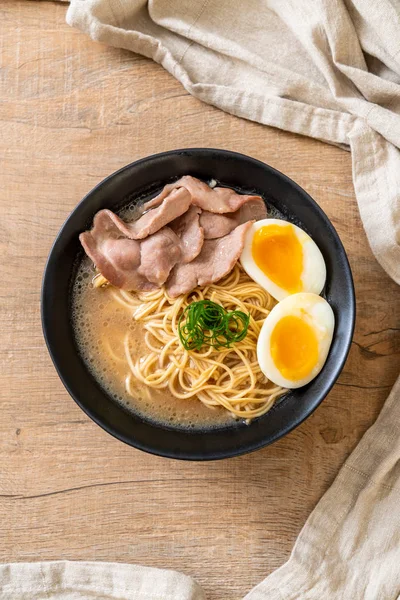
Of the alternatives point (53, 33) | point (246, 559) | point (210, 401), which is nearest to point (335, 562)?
point (246, 559)

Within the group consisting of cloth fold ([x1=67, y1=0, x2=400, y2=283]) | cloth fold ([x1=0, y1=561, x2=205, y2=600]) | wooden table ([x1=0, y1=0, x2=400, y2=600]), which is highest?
cloth fold ([x1=67, y1=0, x2=400, y2=283])

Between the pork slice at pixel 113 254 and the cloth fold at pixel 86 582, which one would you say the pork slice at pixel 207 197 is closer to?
the pork slice at pixel 113 254

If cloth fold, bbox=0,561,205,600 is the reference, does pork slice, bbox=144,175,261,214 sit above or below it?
above

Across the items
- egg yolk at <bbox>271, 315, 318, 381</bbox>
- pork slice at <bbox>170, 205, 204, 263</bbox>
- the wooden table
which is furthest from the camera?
the wooden table

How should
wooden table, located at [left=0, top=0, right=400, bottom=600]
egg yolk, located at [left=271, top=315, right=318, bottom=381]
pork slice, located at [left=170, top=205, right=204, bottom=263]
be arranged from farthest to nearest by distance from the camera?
wooden table, located at [left=0, top=0, right=400, bottom=600] → pork slice, located at [left=170, top=205, right=204, bottom=263] → egg yolk, located at [left=271, top=315, right=318, bottom=381]

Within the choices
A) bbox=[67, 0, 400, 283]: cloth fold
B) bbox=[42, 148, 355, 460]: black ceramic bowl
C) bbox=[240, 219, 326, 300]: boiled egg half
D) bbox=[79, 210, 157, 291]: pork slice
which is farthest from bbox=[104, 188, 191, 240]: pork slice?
bbox=[67, 0, 400, 283]: cloth fold

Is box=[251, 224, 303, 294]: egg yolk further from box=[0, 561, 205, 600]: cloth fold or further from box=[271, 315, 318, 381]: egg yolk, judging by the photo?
box=[0, 561, 205, 600]: cloth fold

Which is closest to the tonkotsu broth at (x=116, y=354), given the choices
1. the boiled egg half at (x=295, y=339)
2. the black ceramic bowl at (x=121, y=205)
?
the black ceramic bowl at (x=121, y=205)
